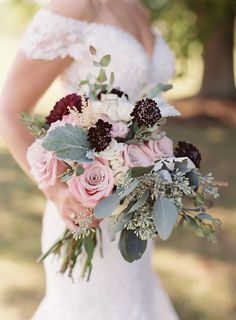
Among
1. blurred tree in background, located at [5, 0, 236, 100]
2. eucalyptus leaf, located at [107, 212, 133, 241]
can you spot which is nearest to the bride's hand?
eucalyptus leaf, located at [107, 212, 133, 241]

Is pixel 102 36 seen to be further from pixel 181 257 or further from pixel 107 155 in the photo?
pixel 181 257

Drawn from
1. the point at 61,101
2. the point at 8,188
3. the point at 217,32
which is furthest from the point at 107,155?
the point at 217,32

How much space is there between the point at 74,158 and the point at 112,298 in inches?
35.7

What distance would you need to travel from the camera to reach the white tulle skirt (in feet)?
8.51

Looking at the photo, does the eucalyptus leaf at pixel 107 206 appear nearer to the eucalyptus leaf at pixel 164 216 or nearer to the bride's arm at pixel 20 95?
the eucalyptus leaf at pixel 164 216

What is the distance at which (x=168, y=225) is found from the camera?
1829 millimetres

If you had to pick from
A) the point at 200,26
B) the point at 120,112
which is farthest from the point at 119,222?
the point at 200,26

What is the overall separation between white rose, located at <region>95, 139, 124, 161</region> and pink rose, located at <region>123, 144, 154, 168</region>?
22mm

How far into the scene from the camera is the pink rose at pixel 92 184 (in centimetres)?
198

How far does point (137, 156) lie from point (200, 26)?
7858 mm

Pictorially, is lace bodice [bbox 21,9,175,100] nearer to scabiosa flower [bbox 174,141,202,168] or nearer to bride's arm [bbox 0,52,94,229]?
bride's arm [bbox 0,52,94,229]

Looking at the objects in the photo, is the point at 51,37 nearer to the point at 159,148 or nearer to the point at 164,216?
the point at 159,148

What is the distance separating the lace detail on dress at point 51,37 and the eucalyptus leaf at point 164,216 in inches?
34.0

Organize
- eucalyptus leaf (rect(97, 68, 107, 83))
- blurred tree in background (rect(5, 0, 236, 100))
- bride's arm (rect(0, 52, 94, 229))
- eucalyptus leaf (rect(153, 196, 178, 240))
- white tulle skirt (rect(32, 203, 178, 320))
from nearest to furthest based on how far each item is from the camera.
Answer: eucalyptus leaf (rect(153, 196, 178, 240)) < eucalyptus leaf (rect(97, 68, 107, 83)) < bride's arm (rect(0, 52, 94, 229)) < white tulle skirt (rect(32, 203, 178, 320)) < blurred tree in background (rect(5, 0, 236, 100))
